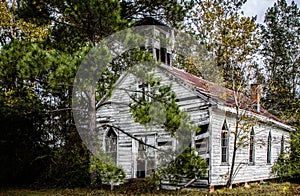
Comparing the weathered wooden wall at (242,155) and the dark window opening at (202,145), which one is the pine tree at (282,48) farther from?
the dark window opening at (202,145)

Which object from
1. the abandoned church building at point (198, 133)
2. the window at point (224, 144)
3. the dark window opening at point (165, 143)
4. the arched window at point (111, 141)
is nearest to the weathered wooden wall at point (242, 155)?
the abandoned church building at point (198, 133)

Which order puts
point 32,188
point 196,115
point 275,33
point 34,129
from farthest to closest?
1. point 275,33
2. point 34,129
3. point 32,188
4. point 196,115

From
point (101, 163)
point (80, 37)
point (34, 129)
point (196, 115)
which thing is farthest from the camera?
point (34, 129)

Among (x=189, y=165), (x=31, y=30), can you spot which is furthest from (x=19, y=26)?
(x=189, y=165)

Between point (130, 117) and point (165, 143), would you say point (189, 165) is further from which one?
point (130, 117)

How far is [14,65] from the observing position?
9461 millimetres

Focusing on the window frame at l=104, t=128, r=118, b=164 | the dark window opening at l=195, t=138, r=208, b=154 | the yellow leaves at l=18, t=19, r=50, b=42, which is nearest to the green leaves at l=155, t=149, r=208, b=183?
the dark window opening at l=195, t=138, r=208, b=154

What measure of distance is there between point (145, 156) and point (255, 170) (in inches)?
222

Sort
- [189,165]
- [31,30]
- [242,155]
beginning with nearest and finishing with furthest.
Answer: [189,165], [242,155], [31,30]

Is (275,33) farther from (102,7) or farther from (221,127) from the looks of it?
(102,7)

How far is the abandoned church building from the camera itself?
13.9 m

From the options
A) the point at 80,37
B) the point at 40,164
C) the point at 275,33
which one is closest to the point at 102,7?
the point at 80,37

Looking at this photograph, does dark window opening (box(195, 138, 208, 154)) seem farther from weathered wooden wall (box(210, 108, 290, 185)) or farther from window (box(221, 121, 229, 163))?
window (box(221, 121, 229, 163))

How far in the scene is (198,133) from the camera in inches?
567
